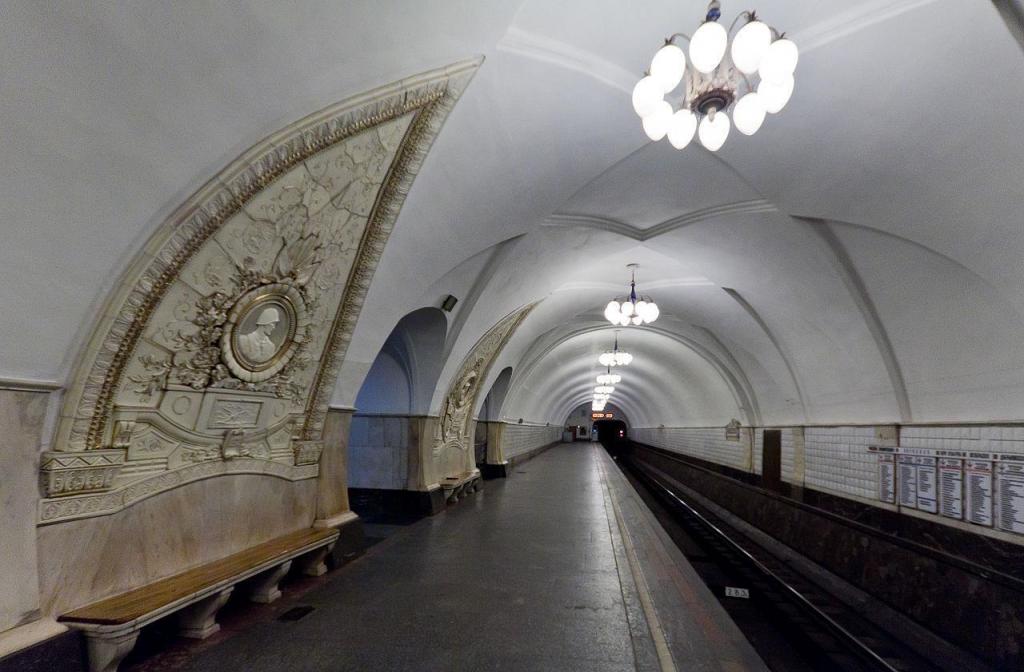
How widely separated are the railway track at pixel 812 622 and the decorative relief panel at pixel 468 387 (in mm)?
4908

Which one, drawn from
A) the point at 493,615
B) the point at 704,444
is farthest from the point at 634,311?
the point at 704,444

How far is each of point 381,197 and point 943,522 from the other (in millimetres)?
7068

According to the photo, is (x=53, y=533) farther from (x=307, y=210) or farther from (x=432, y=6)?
(x=432, y=6)

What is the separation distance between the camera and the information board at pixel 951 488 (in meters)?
5.70

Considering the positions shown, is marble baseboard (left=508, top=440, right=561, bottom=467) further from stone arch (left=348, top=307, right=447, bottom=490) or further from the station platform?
the station platform

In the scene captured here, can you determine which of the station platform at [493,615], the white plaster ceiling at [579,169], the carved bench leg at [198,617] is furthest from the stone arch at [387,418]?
the carved bench leg at [198,617]

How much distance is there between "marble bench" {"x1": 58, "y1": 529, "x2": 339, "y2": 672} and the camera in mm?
2625

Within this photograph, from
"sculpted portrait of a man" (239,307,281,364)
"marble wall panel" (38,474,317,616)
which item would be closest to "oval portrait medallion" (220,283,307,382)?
"sculpted portrait of a man" (239,307,281,364)

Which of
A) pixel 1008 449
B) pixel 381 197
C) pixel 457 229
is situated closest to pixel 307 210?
pixel 381 197

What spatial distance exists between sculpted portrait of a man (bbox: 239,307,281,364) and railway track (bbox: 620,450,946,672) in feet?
18.2

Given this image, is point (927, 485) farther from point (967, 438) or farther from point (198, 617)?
point (198, 617)

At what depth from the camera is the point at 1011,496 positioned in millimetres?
4988

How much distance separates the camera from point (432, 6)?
309 cm

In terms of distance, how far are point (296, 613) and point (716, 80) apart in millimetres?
4774
